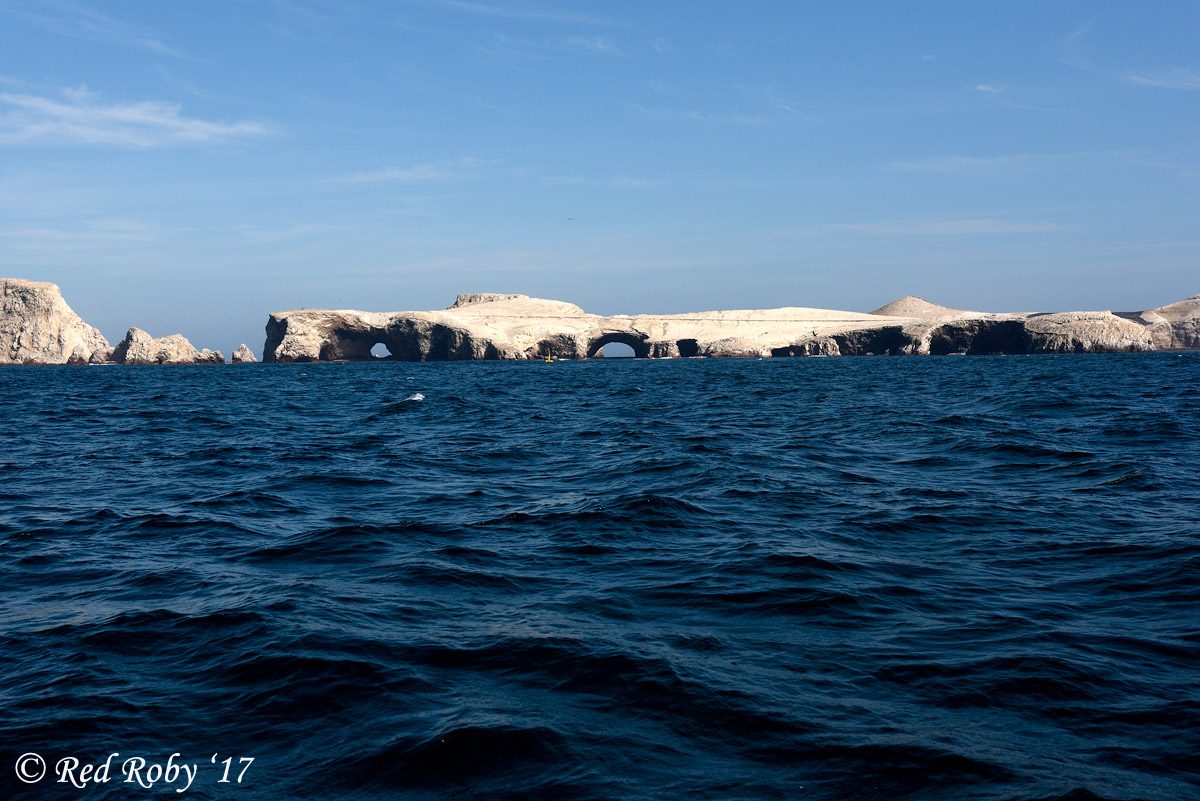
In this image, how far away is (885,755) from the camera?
14.6 feet

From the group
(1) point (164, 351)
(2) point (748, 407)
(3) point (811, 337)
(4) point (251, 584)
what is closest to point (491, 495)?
(4) point (251, 584)

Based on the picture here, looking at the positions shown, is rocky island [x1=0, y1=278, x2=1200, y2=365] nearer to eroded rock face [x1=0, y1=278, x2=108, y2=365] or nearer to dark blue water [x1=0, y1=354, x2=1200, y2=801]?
eroded rock face [x1=0, y1=278, x2=108, y2=365]

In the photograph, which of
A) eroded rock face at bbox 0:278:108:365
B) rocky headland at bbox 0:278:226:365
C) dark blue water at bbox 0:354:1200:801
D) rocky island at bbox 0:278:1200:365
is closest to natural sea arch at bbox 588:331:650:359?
rocky island at bbox 0:278:1200:365

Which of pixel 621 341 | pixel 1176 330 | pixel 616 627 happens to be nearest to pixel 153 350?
pixel 621 341

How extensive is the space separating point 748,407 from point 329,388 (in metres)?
29.0

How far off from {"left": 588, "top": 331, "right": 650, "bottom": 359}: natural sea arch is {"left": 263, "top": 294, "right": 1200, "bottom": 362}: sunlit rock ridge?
0.29 metres

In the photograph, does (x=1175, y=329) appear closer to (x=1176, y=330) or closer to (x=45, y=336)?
(x=1176, y=330)

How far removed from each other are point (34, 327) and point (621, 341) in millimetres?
98527

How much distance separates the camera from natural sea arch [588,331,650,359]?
127500 millimetres

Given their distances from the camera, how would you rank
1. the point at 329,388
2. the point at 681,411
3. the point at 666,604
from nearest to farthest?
the point at 666,604
the point at 681,411
the point at 329,388

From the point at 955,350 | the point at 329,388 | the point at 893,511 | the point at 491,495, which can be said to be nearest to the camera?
the point at 893,511

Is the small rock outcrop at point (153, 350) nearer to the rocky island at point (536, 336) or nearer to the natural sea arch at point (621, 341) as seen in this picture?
the rocky island at point (536, 336)

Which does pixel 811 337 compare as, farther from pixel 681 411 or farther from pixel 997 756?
pixel 997 756

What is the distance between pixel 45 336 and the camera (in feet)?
427
